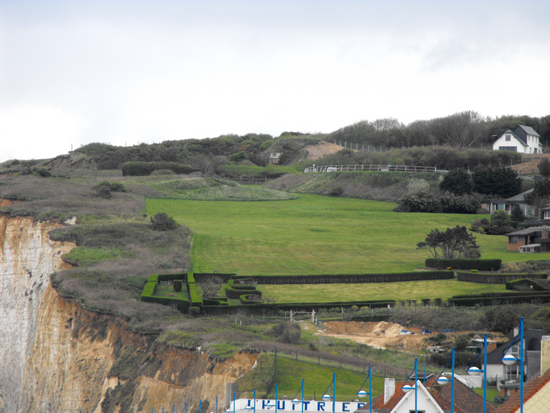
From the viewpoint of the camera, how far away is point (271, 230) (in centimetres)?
6825

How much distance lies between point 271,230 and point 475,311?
30639 mm

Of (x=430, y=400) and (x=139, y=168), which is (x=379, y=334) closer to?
(x=430, y=400)

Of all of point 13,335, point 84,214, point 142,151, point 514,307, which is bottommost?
point 13,335

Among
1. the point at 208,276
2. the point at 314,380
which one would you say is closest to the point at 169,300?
the point at 208,276

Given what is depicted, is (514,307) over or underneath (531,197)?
underneath

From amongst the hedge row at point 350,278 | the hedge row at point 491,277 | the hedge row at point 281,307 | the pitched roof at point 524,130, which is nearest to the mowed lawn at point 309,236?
the hedge row at point 350,278

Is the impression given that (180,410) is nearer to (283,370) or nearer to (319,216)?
(283,370)

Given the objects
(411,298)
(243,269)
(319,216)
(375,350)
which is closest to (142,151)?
(319,216)

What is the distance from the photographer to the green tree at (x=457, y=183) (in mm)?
88000

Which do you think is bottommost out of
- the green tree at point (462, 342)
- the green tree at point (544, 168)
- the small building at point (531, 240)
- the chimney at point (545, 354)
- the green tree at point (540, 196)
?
the green tree at point (462, 342)

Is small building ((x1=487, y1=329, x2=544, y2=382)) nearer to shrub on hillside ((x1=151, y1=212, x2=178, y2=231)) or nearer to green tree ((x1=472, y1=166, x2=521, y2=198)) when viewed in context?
shrub on hillside ((x1=151, y1=212, x2=178, y2=231))

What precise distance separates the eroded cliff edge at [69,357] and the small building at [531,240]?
1510 inches

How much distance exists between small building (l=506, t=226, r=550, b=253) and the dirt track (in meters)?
26.8

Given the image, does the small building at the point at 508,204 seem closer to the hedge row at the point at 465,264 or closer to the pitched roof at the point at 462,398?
the hedge row at the point at 465,264
